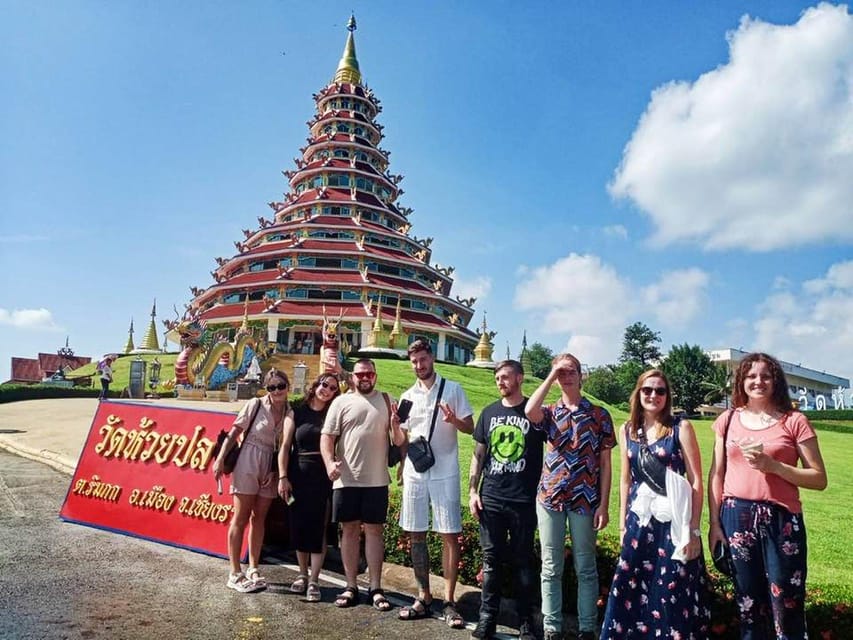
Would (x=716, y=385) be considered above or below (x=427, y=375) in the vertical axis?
above

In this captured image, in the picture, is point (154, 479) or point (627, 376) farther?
point (627, 376)

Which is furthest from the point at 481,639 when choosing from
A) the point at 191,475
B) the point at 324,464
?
the point at 191,475

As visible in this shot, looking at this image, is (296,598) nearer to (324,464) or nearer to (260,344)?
(324,464)

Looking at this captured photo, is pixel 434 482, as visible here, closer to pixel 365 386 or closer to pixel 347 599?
pixel 365 386

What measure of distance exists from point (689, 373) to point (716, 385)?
245 centimetres

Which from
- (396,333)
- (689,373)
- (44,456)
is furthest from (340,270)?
(689,373)

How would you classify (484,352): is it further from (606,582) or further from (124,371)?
(606,582)

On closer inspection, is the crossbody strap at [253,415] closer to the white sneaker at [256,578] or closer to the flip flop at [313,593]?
the white sneaker at [256,578]

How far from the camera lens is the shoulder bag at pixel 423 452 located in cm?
487

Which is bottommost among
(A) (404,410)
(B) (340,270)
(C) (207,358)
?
(A) (404,410)

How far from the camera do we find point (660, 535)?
3.76 metres

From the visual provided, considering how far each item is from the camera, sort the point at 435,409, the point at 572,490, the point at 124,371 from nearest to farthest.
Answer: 1. the point at 572,490
2. the point at 435,409
3. the point at 124,371

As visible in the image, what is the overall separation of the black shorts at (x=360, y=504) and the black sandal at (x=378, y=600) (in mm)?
594

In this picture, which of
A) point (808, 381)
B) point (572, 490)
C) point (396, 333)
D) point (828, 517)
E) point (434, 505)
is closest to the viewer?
point (572, 490)
